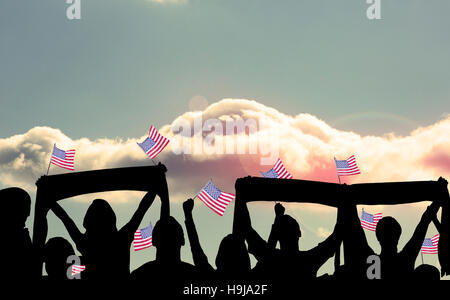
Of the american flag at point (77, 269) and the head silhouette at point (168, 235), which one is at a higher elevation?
the head silhouette at point (168, 235)

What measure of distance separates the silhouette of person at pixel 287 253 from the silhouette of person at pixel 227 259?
8.4 inches

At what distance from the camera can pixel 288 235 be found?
18.9 ft

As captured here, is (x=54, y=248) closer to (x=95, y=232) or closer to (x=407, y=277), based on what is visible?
(x=95, y=232)

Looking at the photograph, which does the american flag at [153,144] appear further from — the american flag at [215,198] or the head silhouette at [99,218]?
the head silhouette at [99,218]

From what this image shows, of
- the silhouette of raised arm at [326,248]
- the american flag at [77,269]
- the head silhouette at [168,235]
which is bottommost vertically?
the american flag at [77,269]

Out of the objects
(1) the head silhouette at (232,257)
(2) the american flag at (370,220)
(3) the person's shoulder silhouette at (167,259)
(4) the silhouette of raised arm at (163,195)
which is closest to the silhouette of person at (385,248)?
(1) the head silhouette at (232,257)

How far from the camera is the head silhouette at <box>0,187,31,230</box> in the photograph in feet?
16.4

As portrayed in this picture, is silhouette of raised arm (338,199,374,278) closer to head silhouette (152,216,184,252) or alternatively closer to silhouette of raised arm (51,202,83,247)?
head silhouette (152,216,184,252)

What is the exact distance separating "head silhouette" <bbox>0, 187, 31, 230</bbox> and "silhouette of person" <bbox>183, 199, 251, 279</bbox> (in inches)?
76.2

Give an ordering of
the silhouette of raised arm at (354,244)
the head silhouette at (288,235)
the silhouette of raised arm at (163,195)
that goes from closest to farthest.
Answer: the head silhouette at (288,235), the silhouette of raised arm at (354,244), the silhouette of raised arm at (163,195)

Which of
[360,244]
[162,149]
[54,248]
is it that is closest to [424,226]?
[360,244]

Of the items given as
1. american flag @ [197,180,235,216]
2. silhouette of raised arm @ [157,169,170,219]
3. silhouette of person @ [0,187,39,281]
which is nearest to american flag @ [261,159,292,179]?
american flag @ [197,180,235,216]

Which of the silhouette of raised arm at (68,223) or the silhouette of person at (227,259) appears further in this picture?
the silhouette of raised arm at (68,223)

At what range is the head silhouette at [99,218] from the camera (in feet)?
17.9
